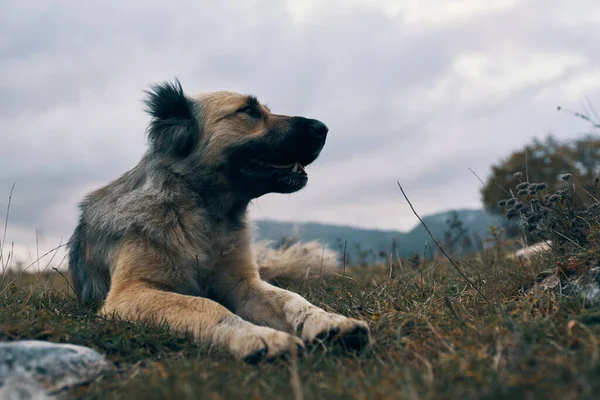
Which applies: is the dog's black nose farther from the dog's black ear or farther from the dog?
the dog's black ear

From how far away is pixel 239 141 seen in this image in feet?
15.2

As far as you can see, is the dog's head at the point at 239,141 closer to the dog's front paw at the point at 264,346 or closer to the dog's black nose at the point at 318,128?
the dog's black nose at the point at 318,128

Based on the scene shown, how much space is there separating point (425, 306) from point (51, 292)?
3394 mm

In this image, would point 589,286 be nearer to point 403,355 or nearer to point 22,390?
point 403,355

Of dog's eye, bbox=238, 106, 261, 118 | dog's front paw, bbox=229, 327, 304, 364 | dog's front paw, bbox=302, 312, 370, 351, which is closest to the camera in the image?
dog's front paw, bbox=229, 327, 304, 364

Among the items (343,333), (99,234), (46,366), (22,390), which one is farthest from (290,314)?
(99,234)

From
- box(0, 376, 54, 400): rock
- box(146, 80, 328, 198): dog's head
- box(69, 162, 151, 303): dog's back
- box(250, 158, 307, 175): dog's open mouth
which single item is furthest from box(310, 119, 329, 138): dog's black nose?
box(0, 376, 54, 400): rock

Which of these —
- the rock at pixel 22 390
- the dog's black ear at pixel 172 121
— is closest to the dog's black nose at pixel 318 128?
the dog's black ear at pixel 172 121

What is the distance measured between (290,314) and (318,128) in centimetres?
165

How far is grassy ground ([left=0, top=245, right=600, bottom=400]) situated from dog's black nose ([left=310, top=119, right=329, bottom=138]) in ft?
4.65

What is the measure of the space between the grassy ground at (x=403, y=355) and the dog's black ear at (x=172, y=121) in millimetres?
1552

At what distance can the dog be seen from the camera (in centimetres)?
409

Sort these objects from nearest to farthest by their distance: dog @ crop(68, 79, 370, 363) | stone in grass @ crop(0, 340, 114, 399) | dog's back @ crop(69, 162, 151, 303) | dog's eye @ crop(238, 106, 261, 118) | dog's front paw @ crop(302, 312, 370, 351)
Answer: stone in grass @ crop(0, 340, 114, 399), dog's front paw @ crop(302, 312, 370, 351), dog @ crop(68, 79, 370, 363), dog's back @ crop(69, 162, 151, 303), dog's eye @ crop(238, 106, 261, 118)

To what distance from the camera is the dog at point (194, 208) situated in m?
4.09
